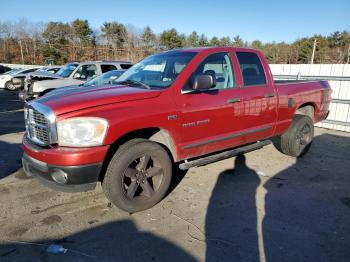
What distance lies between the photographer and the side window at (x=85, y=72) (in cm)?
1084

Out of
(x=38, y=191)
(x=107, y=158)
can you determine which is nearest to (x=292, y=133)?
(x=107, y=158)

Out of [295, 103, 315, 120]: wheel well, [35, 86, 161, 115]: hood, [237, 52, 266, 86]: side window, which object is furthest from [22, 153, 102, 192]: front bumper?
[295, 103, 315, 120]: wheel well

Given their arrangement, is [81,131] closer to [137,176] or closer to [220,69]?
[137,176]

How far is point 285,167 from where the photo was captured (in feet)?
17.3

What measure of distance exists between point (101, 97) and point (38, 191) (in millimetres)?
1889

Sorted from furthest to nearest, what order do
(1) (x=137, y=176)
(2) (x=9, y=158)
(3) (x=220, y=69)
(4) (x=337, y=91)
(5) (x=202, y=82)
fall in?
(4) (x=337, y=91) < (2) (x=9, y=158) < (3) (x=220, y=69) < (5) (x=202, y=82) < (1) (x=137, y=176)

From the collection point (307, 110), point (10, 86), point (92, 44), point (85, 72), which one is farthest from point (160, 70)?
point (92, 44)

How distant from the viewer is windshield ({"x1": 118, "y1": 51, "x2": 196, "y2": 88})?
395cm

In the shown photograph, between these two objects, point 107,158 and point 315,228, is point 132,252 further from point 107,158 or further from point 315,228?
point 315,228

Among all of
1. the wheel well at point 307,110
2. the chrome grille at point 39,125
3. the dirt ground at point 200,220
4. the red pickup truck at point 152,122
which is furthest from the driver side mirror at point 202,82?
the wheel well at point 307,110

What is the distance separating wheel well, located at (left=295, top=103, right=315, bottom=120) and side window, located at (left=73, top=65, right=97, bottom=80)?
25.3 feet

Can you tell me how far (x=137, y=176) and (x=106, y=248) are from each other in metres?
0.92

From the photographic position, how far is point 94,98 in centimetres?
325

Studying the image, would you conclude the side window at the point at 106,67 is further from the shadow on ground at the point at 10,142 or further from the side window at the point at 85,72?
the shadow on ground at the point at 10,142
